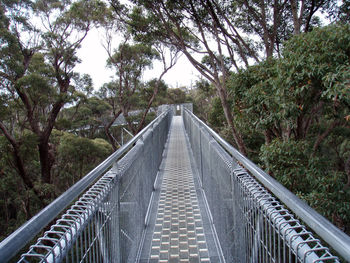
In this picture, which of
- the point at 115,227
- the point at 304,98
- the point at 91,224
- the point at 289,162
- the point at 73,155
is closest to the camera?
the point at 91,224

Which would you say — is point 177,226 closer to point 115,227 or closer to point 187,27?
point 115,227

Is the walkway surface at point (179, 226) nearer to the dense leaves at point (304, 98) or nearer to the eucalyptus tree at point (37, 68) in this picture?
the dense leaves at point (304, 98)

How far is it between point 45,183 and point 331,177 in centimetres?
1042

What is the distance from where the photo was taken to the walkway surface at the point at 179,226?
332 centimetres

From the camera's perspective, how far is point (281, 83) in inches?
212

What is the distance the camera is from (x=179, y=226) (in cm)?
410

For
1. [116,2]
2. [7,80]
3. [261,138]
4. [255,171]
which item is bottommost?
[261,138]

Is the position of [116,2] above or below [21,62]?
above

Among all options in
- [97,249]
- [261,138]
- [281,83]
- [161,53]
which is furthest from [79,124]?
[97,249]

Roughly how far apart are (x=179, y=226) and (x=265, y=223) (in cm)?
266

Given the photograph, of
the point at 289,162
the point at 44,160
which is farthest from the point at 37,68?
the point at 289,162

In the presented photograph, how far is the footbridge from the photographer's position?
1.12m

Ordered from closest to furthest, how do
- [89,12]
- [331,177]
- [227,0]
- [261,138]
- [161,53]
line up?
[331,177] → [227,0] → [261,138] → [89,12] → [161,53]

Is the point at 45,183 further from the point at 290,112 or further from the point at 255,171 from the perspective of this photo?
the point at 255,171
